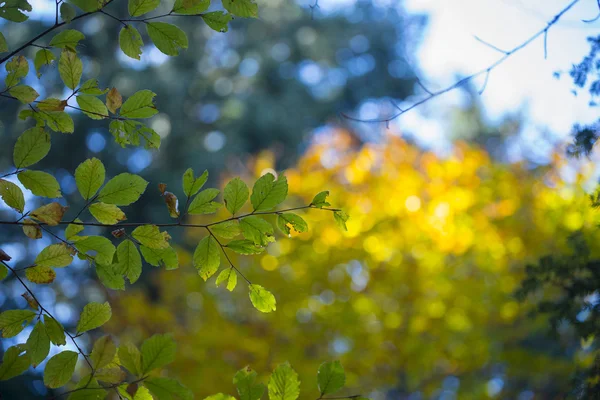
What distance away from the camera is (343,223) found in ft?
3.13

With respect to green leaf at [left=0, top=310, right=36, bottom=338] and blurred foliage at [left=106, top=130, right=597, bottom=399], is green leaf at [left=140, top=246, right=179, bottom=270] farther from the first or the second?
blurred foliage at [left=106, top=130, right=597, bottom=399]

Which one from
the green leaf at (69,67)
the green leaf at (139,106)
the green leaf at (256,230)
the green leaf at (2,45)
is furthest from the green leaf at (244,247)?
the green leaf at (2,45)

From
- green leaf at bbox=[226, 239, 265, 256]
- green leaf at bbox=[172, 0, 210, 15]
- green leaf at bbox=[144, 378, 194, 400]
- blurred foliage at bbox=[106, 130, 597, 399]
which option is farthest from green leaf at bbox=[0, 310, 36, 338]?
blurred foliage at bbox=[106, 130, 597, 399]

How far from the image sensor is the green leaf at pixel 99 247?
0.89 m

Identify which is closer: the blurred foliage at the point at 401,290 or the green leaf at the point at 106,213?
the green leaf at the point at 106,213

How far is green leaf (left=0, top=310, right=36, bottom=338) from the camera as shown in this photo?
0.85 meters

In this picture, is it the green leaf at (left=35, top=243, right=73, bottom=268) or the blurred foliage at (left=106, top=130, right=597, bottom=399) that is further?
the blurred foliage at (left=106, top=130, right=597, bottom=399)

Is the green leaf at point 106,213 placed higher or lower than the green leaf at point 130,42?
lower

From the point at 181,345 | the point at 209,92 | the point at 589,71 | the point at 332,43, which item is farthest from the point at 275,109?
the point at 589,71

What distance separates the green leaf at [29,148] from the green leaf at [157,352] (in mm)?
357

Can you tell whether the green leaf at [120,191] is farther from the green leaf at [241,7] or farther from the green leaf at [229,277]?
the green leaf at [241,7]

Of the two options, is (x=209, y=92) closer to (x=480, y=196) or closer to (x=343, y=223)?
(x=480, y=196)

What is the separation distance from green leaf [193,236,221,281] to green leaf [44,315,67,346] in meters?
0.25

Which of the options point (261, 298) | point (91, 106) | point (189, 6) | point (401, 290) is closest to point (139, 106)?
point (91, 106)
